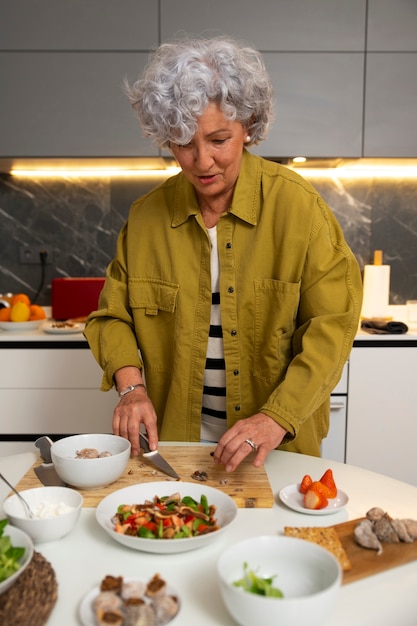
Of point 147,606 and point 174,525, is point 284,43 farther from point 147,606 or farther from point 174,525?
point 147,606

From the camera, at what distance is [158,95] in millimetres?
1324

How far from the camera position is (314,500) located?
3.59 ft

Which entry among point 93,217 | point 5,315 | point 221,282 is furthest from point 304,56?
point 5,315

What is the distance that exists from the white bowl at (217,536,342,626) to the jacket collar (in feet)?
2.80

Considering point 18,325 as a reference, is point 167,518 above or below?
below

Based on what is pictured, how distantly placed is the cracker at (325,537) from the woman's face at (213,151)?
759 mm

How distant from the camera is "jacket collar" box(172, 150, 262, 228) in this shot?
1521 mm

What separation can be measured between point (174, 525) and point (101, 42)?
2.30 meters


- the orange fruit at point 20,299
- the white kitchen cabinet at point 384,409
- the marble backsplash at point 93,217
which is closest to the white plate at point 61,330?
the orange fruit at point 20,299

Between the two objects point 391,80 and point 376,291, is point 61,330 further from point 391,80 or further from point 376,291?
point 391,80

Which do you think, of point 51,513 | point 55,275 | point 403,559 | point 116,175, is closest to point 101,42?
point 116,175

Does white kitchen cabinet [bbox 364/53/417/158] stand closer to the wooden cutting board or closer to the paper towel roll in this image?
the paper towel roll

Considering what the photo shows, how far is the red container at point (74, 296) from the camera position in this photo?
9.84 feet

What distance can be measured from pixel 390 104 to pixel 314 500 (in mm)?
2147
